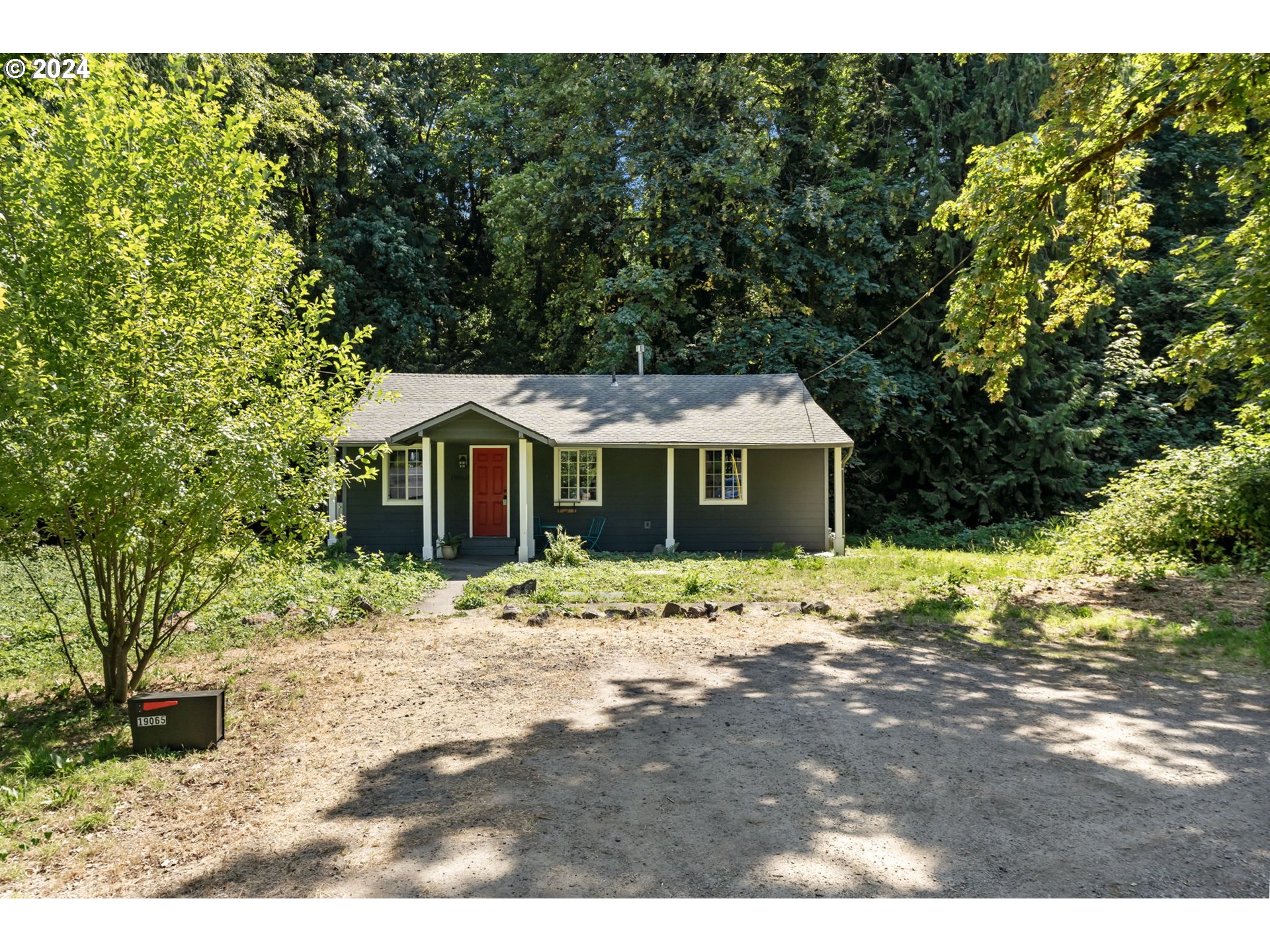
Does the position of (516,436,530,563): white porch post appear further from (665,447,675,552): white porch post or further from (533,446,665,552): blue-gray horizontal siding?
(665,447,675,552): white porch post

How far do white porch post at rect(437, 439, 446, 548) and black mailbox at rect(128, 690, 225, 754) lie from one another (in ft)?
33.2

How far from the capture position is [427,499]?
14.8 meters

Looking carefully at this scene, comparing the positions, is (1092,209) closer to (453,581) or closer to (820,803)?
(820,803)

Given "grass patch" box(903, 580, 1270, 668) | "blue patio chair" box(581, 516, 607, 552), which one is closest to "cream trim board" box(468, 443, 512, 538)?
"blue patio chair" box(581, 516, 607, 552)

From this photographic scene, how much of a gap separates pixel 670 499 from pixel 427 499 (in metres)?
4.73

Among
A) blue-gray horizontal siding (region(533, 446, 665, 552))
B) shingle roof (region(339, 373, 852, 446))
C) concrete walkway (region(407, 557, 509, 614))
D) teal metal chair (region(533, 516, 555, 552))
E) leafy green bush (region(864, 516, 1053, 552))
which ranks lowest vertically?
concrete walkway (region(407, 557, 509, 614))

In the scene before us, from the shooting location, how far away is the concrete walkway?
9.71 metres

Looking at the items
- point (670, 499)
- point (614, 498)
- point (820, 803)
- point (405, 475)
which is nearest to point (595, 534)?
point (614, 498)

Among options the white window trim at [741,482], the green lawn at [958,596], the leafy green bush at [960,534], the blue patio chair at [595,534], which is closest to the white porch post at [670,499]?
the white window trim at [741,482]

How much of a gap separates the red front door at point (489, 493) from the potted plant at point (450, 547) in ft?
2.02

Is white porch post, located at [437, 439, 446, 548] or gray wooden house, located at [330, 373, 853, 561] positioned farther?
gray wooden house, located at [330, 373, 853, 561]

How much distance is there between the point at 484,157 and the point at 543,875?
24.3m

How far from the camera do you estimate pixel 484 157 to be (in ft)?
79.5

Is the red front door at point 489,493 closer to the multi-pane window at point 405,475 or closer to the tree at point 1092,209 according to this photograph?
the multi-pane window at point 405,475
